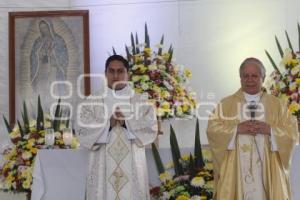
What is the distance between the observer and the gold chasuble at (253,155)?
3912 millimetres

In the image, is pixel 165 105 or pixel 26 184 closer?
pixel 26 184

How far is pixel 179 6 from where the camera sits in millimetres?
6758

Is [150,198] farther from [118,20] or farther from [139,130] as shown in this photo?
[118,20]

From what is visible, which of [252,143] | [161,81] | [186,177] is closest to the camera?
[252,143]

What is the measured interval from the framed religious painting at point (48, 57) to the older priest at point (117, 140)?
2277mm

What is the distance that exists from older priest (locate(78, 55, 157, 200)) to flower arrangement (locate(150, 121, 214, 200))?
0.51 feet

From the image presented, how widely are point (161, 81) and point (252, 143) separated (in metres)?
1.50

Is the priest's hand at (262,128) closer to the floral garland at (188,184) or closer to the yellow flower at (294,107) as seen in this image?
the floral garland at (188,184)

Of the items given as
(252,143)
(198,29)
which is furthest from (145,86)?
(198,29)

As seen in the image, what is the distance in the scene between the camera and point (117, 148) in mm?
4258

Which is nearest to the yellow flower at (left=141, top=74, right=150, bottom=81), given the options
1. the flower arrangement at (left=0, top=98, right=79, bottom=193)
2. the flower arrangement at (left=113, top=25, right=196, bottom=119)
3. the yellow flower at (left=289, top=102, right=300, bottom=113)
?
the flower arrangement at (left=113, top=25, right=196, bottom=119)

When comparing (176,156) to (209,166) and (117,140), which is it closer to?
(209,166)

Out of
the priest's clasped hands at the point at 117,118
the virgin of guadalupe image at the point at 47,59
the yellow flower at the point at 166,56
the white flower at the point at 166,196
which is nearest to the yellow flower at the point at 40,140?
the priest's clasped hands at the point at 117,118

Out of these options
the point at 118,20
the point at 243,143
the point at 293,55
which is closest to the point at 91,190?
the point at 243,143
